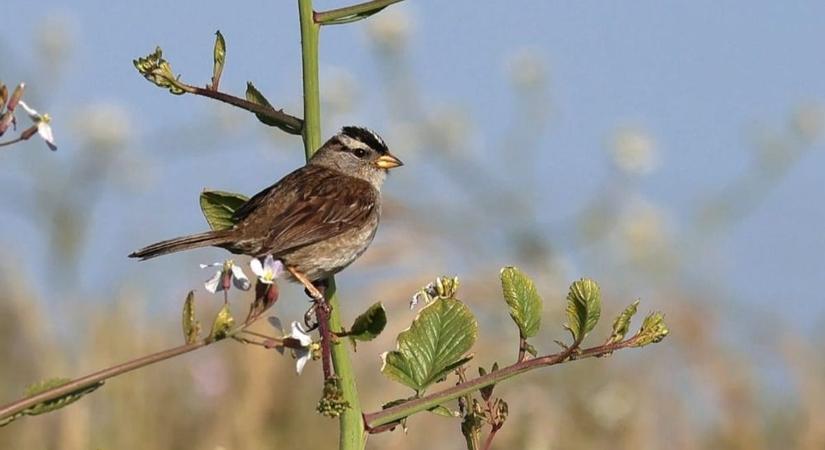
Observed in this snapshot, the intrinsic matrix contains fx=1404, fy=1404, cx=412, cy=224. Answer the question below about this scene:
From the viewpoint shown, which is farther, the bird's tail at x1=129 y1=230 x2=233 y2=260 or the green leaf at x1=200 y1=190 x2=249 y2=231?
the bird's tail at x1=129 y1=230 x2=233 y2=260

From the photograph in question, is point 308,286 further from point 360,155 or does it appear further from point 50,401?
point 360,155

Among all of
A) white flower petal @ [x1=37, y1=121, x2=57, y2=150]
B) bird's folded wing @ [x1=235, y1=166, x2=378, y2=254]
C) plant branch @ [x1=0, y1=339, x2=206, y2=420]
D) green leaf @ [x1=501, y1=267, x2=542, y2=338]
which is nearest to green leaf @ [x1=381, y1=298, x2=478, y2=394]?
green leaf @ [x1=501, y1=267, x2=542, y2=338]

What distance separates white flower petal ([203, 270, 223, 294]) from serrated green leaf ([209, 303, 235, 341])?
134 mm

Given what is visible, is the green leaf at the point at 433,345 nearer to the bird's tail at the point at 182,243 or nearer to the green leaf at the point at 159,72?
the green leaf at the point at 159,72

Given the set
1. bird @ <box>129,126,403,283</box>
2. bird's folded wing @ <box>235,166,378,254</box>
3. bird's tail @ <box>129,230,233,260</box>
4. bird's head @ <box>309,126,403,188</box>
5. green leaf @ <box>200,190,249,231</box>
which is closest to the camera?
green leaf @ <box>200,190,249,231</box>

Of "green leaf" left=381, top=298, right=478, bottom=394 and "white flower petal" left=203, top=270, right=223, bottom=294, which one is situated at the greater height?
"white flower petal" left=203, top=270, right=223, bottom=294

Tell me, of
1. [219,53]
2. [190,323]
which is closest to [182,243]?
[219,53]

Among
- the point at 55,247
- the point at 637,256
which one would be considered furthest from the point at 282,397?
the point at 637,256

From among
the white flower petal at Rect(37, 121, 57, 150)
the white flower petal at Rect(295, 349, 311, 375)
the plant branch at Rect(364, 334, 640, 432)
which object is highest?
the white flower petal at Rect(37, 121, 57, 150)

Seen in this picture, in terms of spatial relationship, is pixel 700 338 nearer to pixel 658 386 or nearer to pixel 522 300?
pixel 658 386

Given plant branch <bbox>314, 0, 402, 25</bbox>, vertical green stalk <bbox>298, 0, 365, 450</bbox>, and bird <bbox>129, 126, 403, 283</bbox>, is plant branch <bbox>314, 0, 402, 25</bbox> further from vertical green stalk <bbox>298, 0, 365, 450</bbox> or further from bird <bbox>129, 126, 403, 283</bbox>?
bird <bbox>129, 126, 403, 283</bbox>

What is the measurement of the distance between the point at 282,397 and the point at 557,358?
3.63 metres

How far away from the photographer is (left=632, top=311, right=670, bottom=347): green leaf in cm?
187

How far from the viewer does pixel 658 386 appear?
5.13 m
